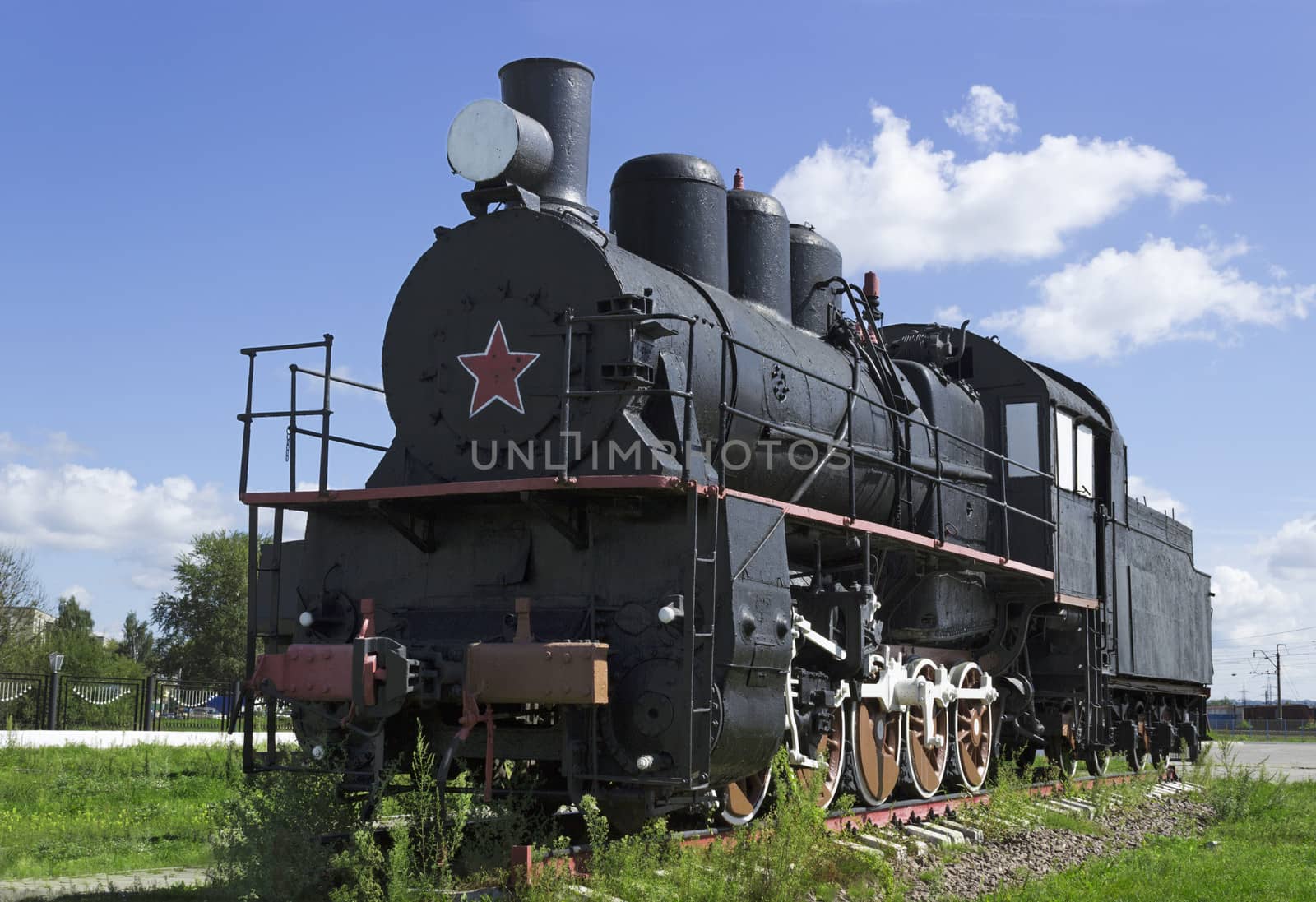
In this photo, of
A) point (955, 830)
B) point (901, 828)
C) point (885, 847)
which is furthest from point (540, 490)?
point (955, 830)

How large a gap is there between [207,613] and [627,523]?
5224cm

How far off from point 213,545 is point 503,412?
170 ft

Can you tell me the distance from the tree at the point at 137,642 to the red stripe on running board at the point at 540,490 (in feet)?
174

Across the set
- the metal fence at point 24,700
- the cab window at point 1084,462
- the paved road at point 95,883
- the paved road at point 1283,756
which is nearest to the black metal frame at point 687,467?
the paved road at point 95,883

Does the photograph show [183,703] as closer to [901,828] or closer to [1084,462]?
[1084,462]

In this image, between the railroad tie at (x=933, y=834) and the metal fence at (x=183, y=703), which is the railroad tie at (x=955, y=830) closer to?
the railroad tie at (x=933, y=834)

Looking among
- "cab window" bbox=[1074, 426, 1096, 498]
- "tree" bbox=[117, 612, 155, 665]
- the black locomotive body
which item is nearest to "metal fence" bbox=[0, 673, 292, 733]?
"cab window" bbox=[1074, 426, 1096, 498]

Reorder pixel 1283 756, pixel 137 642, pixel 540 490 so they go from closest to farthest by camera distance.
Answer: pixel 540 490, pixel 1283 756, pixel 137 642

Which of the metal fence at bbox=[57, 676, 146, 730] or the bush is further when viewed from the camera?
the metal fence at bbox=[57, 676, 146, 730]

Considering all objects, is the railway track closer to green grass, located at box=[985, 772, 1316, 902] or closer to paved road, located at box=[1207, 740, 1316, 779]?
green grass, located at box=[985, 772, 1316, 902]

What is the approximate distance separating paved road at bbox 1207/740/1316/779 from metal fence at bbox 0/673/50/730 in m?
19.9

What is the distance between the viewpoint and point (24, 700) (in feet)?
85.6

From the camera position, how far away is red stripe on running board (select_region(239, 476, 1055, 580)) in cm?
726

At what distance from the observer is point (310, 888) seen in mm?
6930
